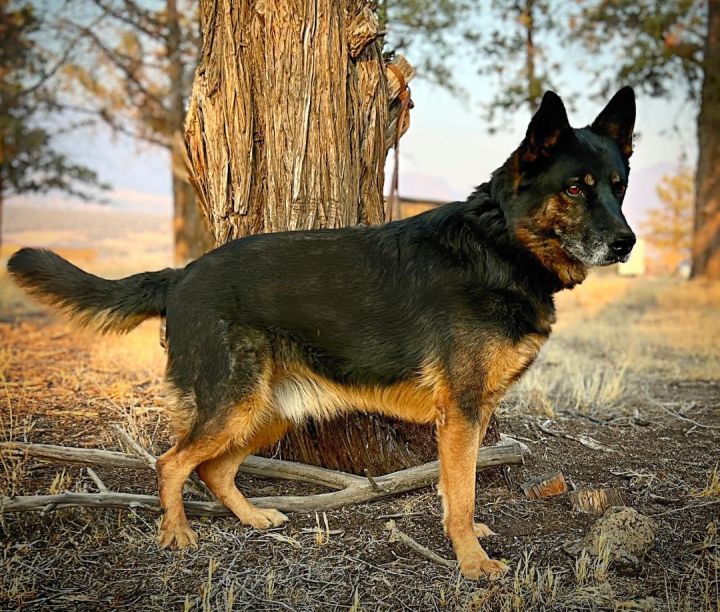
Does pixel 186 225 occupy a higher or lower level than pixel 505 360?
higher

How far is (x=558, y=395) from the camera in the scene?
6.80m

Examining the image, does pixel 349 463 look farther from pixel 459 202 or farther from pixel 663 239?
pixel 663 239

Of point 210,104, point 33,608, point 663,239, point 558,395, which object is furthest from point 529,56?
point 663,239

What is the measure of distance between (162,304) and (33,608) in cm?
168

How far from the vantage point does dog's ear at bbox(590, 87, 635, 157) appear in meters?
3.99

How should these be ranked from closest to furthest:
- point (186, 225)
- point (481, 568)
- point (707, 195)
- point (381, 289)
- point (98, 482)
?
point (481, 568), point (381, 289), point (98, 482), point (186, 225), point (707, 195)

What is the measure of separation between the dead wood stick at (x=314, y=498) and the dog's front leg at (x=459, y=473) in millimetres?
575

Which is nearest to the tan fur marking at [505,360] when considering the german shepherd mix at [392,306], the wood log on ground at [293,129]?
the german shepherd mix at [392,306]

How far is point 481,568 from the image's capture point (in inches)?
137

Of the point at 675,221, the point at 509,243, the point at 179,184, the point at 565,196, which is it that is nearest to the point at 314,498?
the point at 509,243

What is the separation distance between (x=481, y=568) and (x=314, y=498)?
1.13m

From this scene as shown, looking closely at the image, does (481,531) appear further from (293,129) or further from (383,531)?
(293,129)

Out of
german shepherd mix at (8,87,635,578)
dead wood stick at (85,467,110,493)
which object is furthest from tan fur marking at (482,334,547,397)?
dead wood stick at (85,467,110,493)

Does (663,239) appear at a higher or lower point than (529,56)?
lower
